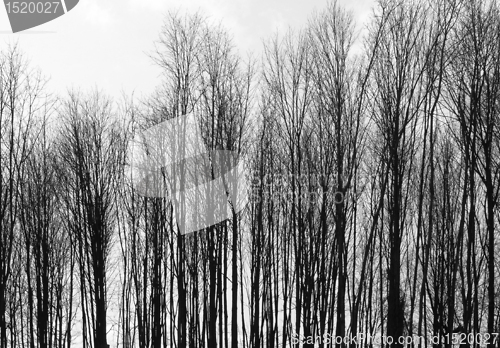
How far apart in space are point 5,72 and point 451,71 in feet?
23.9

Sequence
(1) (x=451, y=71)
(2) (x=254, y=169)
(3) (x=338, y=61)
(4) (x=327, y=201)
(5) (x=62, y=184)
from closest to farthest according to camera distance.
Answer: (1) (x=451, y=71)
(3) (x=338, y=61)
(4) (x=327, y=201)
(2) (x=254, y=169)
(5) (x=62, y=184)

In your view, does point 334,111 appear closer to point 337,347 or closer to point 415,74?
point 415,74

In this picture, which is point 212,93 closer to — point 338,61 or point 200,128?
point 200,128

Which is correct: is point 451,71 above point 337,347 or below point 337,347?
above

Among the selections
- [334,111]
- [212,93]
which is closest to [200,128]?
[212,93]

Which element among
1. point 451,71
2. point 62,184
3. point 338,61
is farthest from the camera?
point 62,184

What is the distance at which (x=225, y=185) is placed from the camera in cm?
828

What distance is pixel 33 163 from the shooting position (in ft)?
31.6

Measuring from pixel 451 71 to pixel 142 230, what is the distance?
7743mm

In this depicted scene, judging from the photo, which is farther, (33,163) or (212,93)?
(33,163)

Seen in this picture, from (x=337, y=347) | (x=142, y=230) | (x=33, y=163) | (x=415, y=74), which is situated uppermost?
(x=415, y=74)
